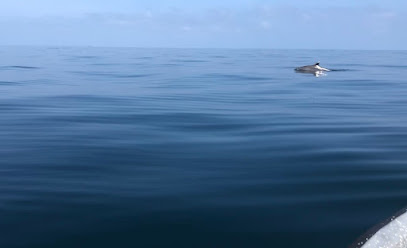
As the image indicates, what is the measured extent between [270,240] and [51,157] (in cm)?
497

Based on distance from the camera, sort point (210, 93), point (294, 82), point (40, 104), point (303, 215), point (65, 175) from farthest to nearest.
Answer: point (294, 82) < point (210, 93) < point (40, 104) < point (65, 175) < point (303, 215)

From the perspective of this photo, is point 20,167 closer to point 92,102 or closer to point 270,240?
point 270,240

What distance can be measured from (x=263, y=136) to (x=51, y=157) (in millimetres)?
4502

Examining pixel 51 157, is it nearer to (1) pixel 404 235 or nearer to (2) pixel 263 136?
(2) pixel 263 136

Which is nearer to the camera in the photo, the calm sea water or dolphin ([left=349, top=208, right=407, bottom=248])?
dolphin ([left=349, top=208, right=407, bottom=248])

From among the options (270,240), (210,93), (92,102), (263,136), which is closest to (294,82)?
(210,93)

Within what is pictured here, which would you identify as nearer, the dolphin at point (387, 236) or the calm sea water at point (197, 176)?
the dolphin at point (387, 236)

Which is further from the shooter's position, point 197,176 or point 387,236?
point 197,176

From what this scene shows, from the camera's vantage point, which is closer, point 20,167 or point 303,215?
point 303,215

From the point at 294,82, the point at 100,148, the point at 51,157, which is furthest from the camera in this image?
the point at 294,82

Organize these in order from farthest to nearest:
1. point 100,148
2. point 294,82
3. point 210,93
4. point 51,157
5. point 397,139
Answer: point 294,82
point 210,93
point 397,139
point 100,148
point 51,157

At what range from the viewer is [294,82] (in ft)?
97.5

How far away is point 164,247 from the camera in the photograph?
5543 mm

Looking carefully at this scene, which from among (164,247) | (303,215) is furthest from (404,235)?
(164,247)
